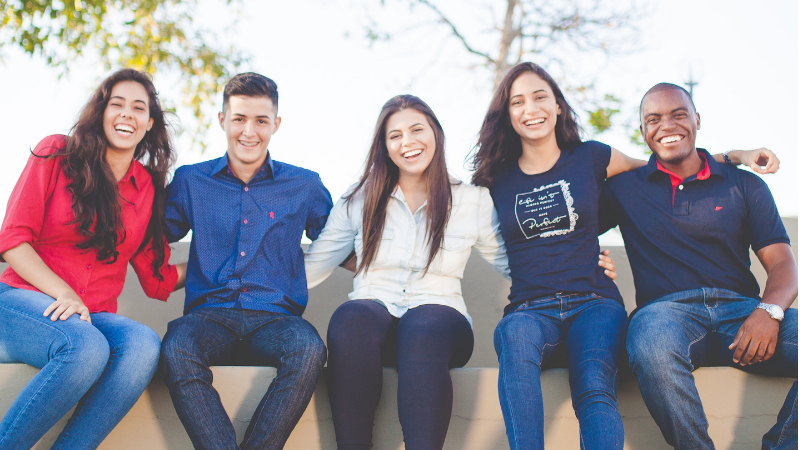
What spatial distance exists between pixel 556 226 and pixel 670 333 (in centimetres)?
60

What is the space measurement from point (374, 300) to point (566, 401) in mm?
803

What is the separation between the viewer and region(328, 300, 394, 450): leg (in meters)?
2.01

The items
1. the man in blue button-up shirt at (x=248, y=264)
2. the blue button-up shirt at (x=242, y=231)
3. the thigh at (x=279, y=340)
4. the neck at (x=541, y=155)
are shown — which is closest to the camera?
the man in blue button-up shirt at (x=248, y=264)

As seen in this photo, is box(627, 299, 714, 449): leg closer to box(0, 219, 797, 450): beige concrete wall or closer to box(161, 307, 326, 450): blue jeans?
box(0, 219, 797, 450): beige concrete wall

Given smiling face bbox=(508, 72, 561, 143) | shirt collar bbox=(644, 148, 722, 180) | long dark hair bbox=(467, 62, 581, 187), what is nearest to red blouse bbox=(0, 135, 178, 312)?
long dark hair bbox=(467, 62, 581, 187)

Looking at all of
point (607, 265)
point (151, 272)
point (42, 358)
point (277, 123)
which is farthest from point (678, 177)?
point (42, 358)

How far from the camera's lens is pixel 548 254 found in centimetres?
244

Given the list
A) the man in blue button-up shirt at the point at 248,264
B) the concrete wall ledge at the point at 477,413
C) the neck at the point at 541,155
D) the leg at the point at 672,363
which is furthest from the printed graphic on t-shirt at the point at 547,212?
the man in blue button-up shirt at the point at 248,264

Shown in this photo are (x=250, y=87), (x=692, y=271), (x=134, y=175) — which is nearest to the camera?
(x=692, y=271)

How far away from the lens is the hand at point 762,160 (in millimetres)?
2459

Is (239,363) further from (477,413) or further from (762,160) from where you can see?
(762,160)

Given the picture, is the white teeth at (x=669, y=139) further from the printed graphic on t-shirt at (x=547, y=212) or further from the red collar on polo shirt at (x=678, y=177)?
the printed graphic on t-shirt at (x=547, y=212)

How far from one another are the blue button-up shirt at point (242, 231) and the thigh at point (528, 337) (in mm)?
859

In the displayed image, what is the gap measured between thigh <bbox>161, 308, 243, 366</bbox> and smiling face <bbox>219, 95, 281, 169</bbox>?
643 mm
